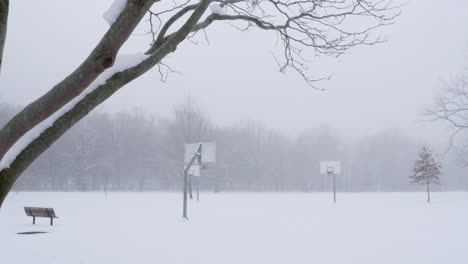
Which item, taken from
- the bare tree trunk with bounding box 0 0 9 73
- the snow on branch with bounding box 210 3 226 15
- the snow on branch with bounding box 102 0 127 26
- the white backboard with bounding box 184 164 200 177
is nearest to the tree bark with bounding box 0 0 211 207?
the snow on branch with bounding box 102 0 127 26

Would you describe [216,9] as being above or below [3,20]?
above

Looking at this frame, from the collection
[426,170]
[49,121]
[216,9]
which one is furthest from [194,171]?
[49,121]

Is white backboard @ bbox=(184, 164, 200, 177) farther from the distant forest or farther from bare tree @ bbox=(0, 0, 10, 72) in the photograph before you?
bare tree @ bbox=(0, 0, 10, 72)

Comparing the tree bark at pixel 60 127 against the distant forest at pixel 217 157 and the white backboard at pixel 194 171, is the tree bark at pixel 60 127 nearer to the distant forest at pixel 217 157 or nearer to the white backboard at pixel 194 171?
the white backboard at pixel 194 171

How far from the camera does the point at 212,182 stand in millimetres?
64875

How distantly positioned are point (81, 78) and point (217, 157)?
65935mm

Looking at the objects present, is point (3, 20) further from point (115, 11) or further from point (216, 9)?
point (216, 9)

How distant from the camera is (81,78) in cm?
305

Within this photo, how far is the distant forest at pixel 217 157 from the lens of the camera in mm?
60594

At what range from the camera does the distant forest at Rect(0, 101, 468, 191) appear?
60594 millimetres
